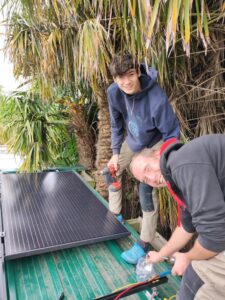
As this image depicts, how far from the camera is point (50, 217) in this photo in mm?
2154

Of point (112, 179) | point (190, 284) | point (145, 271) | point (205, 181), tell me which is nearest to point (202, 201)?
point (205, 181)

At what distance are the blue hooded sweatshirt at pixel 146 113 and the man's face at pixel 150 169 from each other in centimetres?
54

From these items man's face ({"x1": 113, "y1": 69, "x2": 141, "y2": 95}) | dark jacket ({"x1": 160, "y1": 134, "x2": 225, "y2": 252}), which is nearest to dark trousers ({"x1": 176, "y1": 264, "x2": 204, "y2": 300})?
dark jacket ({"x1": 160, "y1": 134, "x2": 225, "y2": 252})

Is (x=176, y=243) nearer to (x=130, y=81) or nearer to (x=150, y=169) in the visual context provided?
(x=150, y=169)

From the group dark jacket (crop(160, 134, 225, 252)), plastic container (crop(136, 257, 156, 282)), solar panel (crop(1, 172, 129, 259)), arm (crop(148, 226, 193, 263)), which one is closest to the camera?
dark jacket (crop(160, 134, 225, 252))

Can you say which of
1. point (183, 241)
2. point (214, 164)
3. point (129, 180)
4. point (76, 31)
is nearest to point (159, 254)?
point (183, 241)

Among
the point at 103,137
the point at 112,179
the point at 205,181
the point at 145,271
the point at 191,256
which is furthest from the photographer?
the point at 103,137

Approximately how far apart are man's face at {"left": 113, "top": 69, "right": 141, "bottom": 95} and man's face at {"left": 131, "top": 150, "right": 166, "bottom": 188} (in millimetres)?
698

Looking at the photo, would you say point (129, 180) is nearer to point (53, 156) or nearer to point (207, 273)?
point (53, 156)

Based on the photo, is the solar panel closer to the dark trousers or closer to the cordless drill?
the cordless drill

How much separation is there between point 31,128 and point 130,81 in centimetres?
205

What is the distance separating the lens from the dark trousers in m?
1.04

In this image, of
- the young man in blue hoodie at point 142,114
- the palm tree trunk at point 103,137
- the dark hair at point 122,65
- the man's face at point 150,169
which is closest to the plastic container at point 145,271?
the young man in blue hoodie at point 142,114

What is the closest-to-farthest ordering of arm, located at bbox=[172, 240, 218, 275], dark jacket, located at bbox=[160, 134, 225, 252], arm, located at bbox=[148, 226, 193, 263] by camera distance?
dark jacket, located at bbox=[160, 134, 225, 252] < arm, located at bbox=[172, 240, 218, 275] < arm, located at bbox=[148, 226, 193, 263]
